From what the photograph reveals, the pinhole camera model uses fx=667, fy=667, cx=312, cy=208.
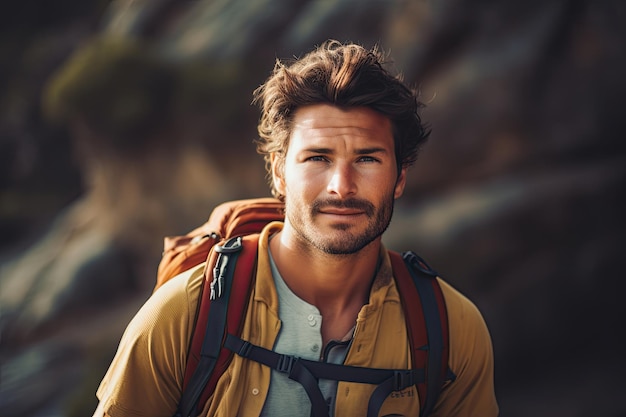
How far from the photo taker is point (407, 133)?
2.89 metres

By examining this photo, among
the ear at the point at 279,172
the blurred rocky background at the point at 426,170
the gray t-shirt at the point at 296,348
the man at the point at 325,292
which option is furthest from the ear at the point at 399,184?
→ the blurred rocky background at the point at 426,170

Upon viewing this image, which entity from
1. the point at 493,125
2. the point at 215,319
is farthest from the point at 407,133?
the point at 493,125

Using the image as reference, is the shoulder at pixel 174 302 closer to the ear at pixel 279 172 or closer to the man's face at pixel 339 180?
the man's face at pixel 339 180

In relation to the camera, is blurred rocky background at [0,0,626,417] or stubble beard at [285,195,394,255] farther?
blurred rocky background at [0,0,626,417]

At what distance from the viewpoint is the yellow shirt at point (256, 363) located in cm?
240

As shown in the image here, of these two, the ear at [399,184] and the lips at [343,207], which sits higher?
the ear at [399,184]

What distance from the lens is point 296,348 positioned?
255cm

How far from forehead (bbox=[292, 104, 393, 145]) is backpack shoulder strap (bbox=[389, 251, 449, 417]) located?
61 cm

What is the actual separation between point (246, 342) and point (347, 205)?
64 cm

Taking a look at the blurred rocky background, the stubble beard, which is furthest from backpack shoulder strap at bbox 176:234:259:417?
the blurred rocky background

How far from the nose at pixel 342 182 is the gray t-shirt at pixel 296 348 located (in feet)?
1.41

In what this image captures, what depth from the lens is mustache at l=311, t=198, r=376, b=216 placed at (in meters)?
2.57

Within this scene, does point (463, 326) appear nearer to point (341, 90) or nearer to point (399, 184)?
point (399, 184)

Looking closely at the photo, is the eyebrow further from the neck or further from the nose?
the neck
